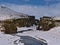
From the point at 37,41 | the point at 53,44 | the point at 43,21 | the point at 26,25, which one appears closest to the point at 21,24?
the point at 26,25

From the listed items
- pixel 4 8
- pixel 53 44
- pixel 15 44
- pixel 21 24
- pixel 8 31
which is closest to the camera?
pixel 53 44

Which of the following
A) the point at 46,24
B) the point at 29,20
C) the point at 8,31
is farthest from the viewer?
the point at 29,20

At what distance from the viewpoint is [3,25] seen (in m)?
22.1

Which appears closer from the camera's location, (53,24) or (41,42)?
(41,42)

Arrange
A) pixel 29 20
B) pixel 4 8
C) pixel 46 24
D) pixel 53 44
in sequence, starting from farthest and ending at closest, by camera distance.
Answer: pixel 4 8
pixel 29 20
pixel 46 24
pixel 53 44

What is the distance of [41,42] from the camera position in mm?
14852

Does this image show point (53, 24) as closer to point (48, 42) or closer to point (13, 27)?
point (13, 27)

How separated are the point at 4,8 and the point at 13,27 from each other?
58.1 feet

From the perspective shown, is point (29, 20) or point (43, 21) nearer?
point (43, 21)

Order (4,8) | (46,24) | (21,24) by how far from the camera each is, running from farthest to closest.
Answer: (4,8)
(21,24)
(46,24)

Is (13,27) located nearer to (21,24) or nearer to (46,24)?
(46,24)

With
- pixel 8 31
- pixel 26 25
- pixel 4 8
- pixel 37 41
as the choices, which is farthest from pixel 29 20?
pixel 37 41

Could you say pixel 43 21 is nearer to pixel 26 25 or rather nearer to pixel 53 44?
pixel 26 25

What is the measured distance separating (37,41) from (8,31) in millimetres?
6444
